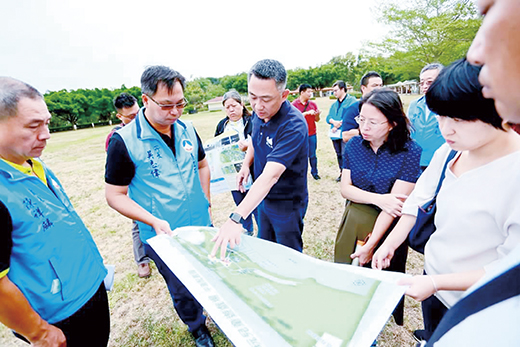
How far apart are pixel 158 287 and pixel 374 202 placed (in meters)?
2.70

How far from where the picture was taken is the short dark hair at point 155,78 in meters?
1.65

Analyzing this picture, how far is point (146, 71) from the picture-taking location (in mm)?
1686

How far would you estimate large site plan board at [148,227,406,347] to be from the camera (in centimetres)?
85

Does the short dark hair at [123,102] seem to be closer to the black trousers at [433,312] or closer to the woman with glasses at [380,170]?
the woman with glasses at [380,170]

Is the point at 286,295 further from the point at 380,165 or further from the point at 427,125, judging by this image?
the point at 427,125

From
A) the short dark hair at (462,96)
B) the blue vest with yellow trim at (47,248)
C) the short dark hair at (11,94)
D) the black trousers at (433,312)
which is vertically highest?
the short dark hair at (462,96)

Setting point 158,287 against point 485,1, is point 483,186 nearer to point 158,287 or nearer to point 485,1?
point 485,1

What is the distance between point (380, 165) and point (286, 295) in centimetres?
113

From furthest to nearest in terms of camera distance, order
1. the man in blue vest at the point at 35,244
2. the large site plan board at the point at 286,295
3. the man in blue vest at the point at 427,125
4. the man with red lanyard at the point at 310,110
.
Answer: the man with red lanyard at the point at 310,110 < the man in blue vest at the point at 427,125 < the man in blue vest at the point at 35,244 < the large site plan board at the point at 286,295

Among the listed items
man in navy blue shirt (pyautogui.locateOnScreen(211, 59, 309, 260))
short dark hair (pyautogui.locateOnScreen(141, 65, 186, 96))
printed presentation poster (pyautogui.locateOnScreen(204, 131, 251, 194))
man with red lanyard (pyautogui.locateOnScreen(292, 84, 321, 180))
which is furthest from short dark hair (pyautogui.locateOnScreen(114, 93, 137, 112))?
man with red lanyard (pyautogui.locateOnScreen(292, 84, 321, 180))

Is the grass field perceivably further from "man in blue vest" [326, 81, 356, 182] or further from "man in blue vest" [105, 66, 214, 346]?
"man in blue vest" [326, 81, 356, 182]

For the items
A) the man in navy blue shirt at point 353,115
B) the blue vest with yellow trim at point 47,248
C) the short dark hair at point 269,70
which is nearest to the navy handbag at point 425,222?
the short dark hair at point 269,70

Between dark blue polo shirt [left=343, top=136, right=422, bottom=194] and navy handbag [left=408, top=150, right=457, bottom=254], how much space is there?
1.22 ft

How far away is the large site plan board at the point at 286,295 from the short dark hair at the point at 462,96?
69 centimetres
